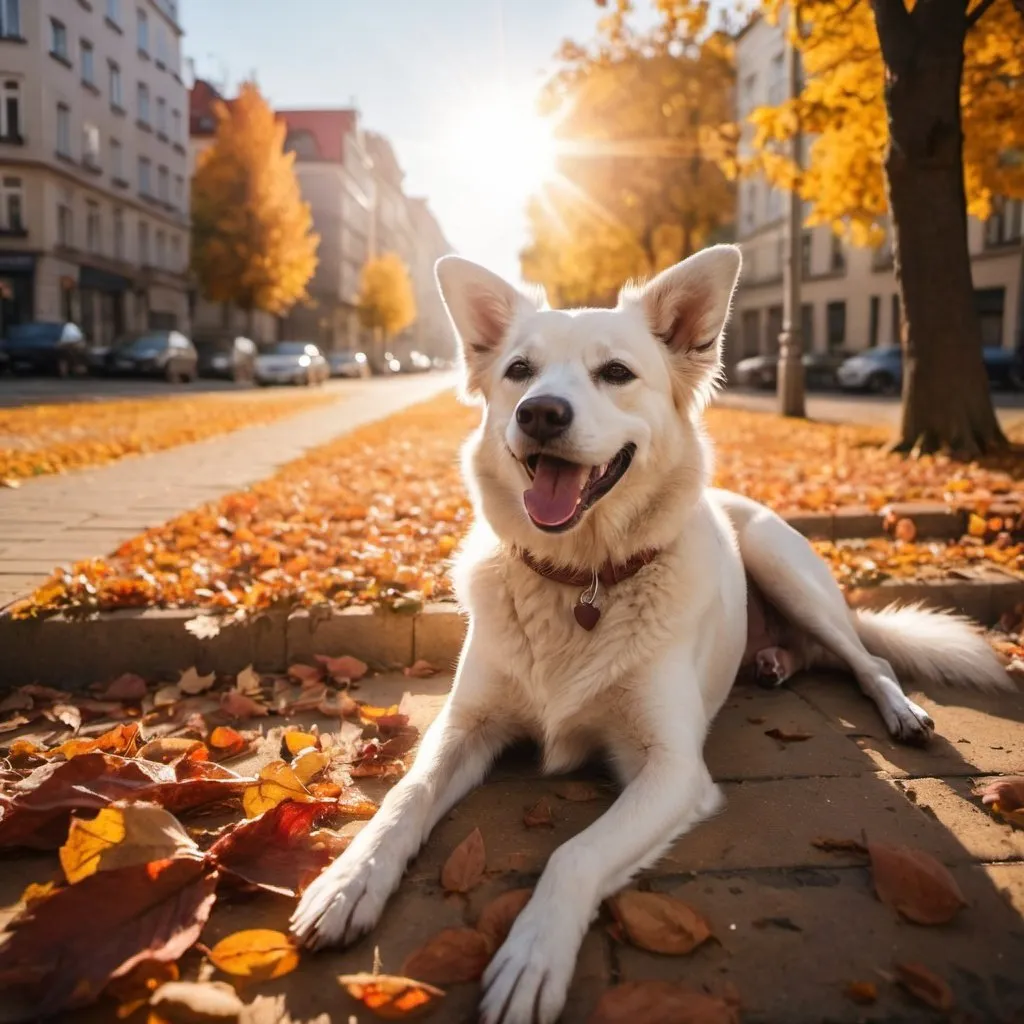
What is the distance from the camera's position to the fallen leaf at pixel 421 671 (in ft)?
12.0

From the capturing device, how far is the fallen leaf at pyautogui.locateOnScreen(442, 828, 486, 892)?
2.04 m

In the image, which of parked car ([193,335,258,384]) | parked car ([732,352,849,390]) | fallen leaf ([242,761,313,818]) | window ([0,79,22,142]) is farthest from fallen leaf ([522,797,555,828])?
window ([0,79,22,142])

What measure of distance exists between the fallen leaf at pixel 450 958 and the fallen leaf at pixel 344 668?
1814 mm

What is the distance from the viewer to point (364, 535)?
5.32 metres

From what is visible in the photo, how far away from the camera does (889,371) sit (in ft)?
86.4

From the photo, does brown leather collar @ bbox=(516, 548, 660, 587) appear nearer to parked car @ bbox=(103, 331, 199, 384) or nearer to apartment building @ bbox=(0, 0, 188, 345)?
parked car @ bbox=(103, 331, 199, 384)

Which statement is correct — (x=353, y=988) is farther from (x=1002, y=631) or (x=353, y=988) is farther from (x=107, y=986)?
(x=1002, y=631)

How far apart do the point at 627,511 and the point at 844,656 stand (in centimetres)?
124

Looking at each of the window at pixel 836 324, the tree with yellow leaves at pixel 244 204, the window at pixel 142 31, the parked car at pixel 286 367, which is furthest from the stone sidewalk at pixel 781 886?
the window at pixel 142 31

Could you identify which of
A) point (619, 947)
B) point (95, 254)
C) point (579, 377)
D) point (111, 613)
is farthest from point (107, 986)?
point (95, 254)

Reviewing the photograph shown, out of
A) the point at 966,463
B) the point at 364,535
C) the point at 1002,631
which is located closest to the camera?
the point at 1002,631

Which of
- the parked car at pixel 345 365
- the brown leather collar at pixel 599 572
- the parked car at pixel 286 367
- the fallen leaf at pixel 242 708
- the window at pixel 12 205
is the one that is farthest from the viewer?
the parked car at pixel 345 365

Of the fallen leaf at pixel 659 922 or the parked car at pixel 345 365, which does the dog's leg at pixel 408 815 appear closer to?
the fallen leaf at pixel 659 922

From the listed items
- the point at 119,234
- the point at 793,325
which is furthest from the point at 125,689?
the point at 119,234
